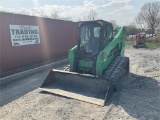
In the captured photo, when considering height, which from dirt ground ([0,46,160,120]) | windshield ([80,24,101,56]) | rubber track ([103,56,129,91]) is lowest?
dirt ground ([0,46,160,120])

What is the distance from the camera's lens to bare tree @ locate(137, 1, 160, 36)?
142 ft

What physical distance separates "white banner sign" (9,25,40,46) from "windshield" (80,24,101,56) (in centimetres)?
439

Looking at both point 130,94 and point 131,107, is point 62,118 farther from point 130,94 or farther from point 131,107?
point 130,94

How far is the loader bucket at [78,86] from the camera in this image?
5.90 meters

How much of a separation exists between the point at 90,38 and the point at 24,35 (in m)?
4.88

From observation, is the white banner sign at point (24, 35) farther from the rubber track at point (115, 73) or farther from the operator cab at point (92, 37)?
the rubber track at point (115, 73)

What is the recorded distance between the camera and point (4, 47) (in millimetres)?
9578

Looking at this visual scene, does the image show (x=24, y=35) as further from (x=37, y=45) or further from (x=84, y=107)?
(x=84, y=107)

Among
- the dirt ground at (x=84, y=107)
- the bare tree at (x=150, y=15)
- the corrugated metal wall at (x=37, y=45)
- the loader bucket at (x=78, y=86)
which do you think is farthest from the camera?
the bare tree at (x=150, y=15)

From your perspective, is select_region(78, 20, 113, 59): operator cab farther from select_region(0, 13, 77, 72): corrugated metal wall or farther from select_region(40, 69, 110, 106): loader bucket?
select_region(0, 13, 77, 72): corrugated metal wall

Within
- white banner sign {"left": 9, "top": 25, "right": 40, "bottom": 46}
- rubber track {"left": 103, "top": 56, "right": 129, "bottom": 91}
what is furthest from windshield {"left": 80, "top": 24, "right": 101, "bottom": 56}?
white banner sign {"left": 9, "top": 25, "right": 40, "bottom": 46}

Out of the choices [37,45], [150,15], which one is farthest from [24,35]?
[150,15]

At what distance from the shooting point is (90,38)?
23.9ft

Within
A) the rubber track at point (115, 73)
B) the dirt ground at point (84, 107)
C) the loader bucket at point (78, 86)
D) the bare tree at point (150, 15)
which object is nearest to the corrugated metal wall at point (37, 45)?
the dirt ground at point (84, 107)
